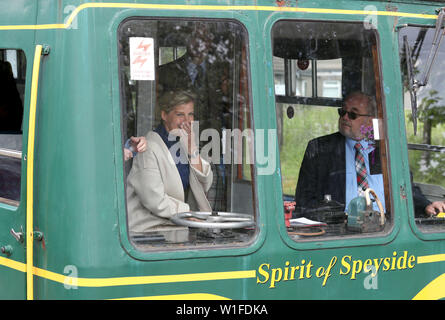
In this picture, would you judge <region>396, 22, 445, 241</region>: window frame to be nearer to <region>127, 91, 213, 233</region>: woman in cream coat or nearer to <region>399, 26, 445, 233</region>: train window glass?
<region>399, 26, 445, 233</region>: train window glass

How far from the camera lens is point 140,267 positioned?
3059 millimetres

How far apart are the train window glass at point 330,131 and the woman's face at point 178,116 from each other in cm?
43

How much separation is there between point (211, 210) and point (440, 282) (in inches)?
49.2

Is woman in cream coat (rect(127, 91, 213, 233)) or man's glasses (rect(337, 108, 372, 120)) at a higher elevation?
man's glasses (rect(337, 108, 372, 120))

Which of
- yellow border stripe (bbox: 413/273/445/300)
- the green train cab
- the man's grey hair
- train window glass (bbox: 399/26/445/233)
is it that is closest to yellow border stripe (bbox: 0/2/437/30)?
the green train cab

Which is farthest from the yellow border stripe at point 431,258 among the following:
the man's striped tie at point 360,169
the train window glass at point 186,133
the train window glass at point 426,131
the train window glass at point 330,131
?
the train window glass at point 186,133

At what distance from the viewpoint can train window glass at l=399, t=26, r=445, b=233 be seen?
3.64 meters

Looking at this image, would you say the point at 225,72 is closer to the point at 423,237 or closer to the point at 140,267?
the point at 140,267

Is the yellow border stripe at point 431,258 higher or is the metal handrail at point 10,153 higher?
the metal handrail at point 10,153

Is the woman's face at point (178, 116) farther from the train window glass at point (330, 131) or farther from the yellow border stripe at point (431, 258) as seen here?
the yellow border stripe at point (431, 258)

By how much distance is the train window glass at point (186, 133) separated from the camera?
10.4 feet

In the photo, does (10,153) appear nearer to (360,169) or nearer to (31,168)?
(31,168)

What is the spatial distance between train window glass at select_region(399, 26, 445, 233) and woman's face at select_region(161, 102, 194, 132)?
1093 mm

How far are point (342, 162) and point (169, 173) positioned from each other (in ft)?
3.24
